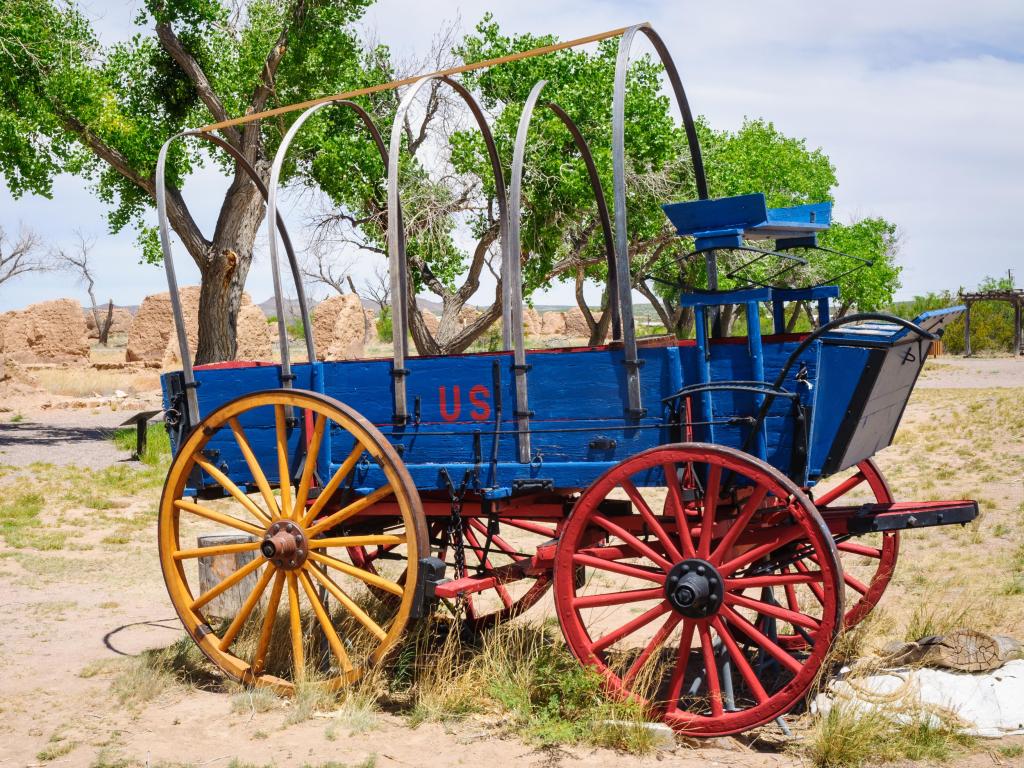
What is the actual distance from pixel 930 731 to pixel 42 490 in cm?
1002

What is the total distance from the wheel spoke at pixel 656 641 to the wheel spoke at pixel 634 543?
0.21 m

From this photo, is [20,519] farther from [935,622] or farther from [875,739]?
[875,739]

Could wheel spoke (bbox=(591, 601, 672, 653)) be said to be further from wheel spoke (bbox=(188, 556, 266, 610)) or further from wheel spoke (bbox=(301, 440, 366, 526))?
wheel spoke (bbox=(188, 556, 266, 610))

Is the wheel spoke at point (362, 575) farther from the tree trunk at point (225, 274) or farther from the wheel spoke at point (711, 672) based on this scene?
the tree trunk at point (225, 274)

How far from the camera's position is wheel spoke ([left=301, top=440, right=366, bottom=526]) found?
470cm

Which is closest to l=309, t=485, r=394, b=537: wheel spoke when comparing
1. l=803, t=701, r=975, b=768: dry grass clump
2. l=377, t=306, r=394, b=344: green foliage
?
l=803, t=701, r=975, b=768: dry grass clump

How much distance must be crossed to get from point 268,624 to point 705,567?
209 centimetres

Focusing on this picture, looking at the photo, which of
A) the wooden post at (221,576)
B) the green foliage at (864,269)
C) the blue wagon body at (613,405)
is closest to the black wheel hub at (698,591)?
the blue wagon body at (613,405)

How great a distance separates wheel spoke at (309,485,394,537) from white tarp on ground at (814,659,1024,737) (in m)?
2.10

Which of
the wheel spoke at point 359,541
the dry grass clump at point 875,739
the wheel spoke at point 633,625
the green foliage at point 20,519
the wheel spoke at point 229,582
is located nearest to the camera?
the dry grass clump at point 875,739

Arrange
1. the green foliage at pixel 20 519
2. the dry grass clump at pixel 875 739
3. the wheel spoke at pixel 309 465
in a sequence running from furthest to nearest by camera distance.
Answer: the green foliage at pixel 20 519 < the wheel spoke at pixel 309 465 < the dry grass clump at pixel 875 739

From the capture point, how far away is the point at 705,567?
4.20 m

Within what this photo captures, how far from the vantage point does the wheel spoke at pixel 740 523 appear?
13.4 ft

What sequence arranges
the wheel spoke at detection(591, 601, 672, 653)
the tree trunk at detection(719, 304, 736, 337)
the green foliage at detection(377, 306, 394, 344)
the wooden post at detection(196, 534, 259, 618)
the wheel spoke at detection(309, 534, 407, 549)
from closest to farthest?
the wheel spoke at detection(591, 601, 672, 653)
the wheel spoke at detection(309, 534, 407, 549)
the tree trunk at detection(719, 304, 736, 337)
the wooden post at detection(196, 534, 259, 618)
the green foliage at detection(377, 306, 394, 344)
